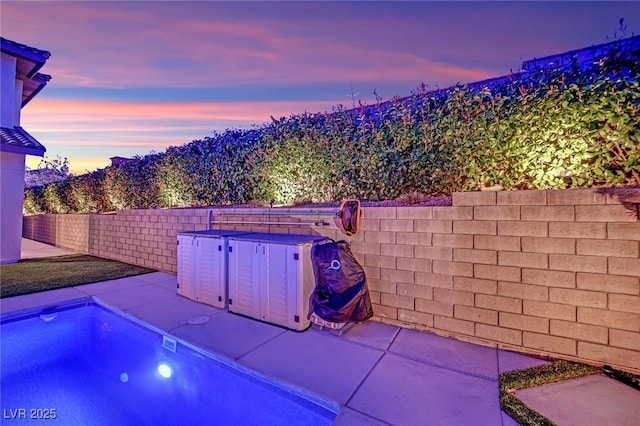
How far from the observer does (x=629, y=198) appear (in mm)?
2100

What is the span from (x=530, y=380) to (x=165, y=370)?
3.16m

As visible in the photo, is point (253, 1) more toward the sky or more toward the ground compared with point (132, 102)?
more toward the sky

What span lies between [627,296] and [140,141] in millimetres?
12430

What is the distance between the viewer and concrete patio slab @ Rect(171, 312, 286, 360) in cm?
257

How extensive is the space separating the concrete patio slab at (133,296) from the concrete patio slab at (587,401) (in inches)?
173

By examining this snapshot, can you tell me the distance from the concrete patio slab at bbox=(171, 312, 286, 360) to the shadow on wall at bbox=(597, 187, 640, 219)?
10.5 ft

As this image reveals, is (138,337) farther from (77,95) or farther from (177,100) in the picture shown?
(77,95)

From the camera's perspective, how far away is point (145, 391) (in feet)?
8.03

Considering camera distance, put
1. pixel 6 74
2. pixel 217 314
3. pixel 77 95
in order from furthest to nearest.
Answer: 1. pixel 77 95
2. pixel 6 74
3. pixel 217 314

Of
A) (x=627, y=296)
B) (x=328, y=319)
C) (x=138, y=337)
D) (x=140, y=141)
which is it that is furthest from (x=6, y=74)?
(x=627, y=296)

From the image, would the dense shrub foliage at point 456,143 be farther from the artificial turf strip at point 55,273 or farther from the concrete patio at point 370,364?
the artificial turf strip at point 55,273

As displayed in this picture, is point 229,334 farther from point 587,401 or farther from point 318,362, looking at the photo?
point 587,401

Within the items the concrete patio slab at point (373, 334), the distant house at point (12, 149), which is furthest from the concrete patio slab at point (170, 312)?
the distant house at point (12, 149)

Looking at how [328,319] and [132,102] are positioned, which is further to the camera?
[132,102]
